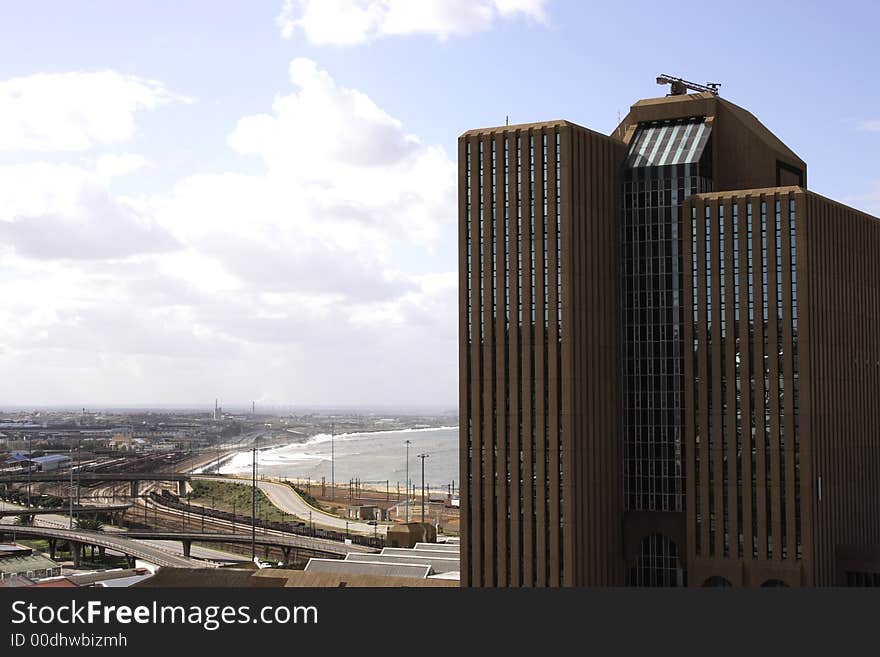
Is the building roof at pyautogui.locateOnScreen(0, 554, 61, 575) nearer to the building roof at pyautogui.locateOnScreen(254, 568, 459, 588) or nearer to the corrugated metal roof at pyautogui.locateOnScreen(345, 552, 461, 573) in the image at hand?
the building roof at pyautogui.locateOnScreen(254, 568, 459, 588)

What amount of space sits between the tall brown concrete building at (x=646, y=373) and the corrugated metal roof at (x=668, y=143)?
1.66 ft

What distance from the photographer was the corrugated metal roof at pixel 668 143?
106438 mm

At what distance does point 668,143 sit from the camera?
10862 cm

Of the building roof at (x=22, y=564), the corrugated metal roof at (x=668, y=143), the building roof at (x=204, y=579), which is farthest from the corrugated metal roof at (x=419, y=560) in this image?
the building roof at (x=22, y=564)

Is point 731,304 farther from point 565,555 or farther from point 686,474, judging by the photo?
point 565,555

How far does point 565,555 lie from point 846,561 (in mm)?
26305

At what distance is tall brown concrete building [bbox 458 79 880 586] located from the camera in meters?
98.6

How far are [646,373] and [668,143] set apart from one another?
73.5 feet

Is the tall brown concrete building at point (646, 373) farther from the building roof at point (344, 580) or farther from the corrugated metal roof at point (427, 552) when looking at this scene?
the corrugated metal roof at point (427, 552)

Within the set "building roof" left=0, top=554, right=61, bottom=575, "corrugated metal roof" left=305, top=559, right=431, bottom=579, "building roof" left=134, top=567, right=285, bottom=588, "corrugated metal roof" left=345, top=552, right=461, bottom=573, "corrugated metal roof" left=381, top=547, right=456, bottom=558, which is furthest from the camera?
"building roof" left=0, top=554, right=61, bottom=575

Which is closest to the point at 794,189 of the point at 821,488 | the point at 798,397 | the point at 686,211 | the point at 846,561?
the point at 686,211

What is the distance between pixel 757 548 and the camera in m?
98.5

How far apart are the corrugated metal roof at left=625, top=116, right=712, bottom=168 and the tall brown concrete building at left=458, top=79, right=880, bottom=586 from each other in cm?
51

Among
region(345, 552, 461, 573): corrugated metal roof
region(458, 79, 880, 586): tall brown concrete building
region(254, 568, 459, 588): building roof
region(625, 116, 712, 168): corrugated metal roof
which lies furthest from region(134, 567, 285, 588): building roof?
region(625, 116, 712, 168): corrugated metal roof
